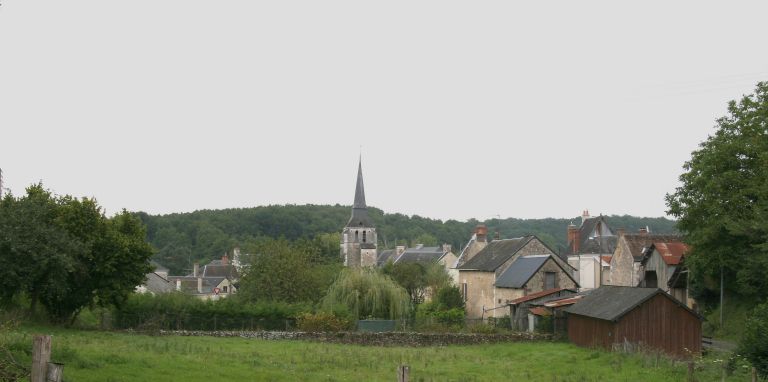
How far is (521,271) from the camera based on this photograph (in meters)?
45.4

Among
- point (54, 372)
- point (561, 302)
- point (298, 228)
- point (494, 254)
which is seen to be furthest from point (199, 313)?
point (298, 228)

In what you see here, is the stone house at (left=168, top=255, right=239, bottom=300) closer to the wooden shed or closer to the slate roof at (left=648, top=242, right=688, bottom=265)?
the slate roof at (left=648, top=242, right=688, bottom=265)

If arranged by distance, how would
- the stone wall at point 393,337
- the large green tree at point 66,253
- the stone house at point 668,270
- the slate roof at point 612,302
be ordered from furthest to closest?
the stone house at point 668,270 < the stone wall at point 393,337 < the large green tree at point 66,253 < the slate roof at point 612,302

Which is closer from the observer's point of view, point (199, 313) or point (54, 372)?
point (54, 372)

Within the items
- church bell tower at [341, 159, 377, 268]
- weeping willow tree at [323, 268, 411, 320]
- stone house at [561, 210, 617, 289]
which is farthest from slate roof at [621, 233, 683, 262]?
church bell tower at [341, 159, 377, 268]

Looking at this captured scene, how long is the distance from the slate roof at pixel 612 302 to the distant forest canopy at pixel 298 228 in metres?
65.0

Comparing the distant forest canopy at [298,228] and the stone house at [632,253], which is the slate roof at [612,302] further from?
the distant forest canopy at [298,228]

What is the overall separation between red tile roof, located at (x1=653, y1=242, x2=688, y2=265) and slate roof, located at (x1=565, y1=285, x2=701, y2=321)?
8212 mm

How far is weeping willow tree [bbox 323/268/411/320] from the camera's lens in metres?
42.5

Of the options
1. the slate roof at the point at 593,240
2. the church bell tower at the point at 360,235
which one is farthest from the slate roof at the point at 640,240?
the church bell tower at the point at 360,235

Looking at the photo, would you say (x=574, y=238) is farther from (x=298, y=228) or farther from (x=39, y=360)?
(x=298, y=228)

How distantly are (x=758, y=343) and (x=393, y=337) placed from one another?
64.5 ft

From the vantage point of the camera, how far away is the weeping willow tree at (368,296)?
42500 millimetres

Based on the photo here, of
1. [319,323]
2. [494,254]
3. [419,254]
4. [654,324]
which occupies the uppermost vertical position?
[419,254]
